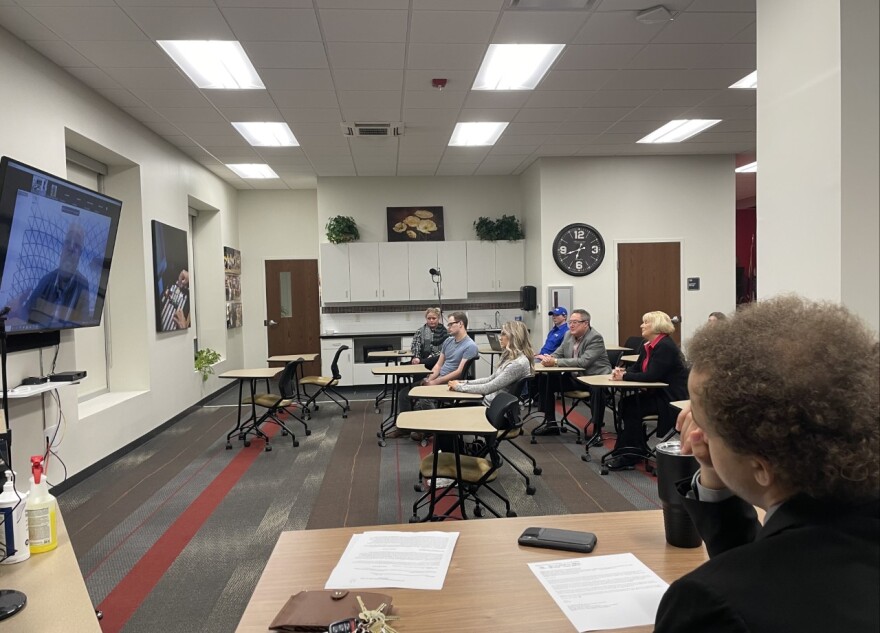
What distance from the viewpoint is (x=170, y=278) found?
6.79 meters

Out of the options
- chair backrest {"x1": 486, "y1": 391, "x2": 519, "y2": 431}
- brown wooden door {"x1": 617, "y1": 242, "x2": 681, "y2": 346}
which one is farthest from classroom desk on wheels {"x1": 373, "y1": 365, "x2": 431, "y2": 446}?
brown wooden door {"x1": 617, "y1": 242, "x2": 681, "y2": 346}

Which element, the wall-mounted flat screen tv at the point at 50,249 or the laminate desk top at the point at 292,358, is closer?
the wall-mounted flat screen tv at the point at 50,249

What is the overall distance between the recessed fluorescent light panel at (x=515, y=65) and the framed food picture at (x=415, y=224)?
409 cm

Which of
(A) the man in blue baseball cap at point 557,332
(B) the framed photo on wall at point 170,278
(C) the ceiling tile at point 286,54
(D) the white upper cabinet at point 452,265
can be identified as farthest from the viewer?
(D) the white upper cabinet at point 452,265

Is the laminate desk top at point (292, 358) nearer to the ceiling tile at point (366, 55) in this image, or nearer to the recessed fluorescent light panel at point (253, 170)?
the recessed fluorescent light panel at point (253, 170)

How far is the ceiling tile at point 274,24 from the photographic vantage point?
152 inches

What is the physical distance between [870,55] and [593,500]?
312 cm

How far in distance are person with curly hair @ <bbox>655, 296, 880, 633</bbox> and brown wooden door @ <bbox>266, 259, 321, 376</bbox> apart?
9832mm

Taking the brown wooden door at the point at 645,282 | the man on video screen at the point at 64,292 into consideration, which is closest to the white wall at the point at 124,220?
the man on video screen at the point at 64,292

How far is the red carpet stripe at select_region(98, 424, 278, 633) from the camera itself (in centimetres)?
274

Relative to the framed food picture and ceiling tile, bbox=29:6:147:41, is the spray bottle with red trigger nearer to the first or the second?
ceiling tile, bbox=29:6:147:41

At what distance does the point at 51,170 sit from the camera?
438 centimetres

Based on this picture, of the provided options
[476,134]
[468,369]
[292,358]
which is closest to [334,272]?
[292,358]

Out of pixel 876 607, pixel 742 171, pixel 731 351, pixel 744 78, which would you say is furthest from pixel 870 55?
pixel 742 171
